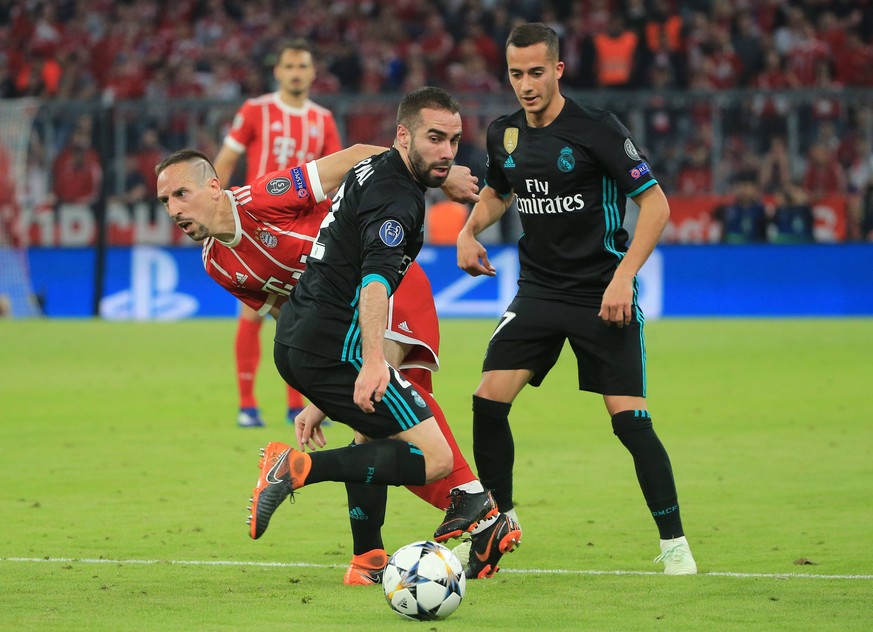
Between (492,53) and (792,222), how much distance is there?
589 centimetres

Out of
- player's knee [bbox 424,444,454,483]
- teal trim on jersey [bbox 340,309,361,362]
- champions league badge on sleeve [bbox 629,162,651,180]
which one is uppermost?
champions league badge on sleeve [bbox 629,162,651,180]

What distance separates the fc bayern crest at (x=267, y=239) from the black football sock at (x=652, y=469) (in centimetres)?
153

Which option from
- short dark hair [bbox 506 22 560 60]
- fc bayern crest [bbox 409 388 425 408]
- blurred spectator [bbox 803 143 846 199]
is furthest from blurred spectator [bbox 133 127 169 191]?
fc bayern crest [bbox 409 388 425 408]

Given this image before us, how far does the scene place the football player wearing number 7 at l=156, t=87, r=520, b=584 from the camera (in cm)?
541

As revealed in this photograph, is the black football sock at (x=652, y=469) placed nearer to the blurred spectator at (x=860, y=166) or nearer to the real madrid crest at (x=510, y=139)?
the real madrid crest at (x=510, y=139)

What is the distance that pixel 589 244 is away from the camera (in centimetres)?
588

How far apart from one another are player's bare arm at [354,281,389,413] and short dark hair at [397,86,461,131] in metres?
0.63

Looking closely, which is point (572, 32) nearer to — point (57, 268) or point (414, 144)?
point (57, 268)

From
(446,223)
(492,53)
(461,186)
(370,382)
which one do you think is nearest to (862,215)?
(446,223)

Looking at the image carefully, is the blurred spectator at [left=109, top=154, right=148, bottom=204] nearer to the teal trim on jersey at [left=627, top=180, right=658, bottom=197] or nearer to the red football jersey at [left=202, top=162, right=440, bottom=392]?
the red football jersey at [left=202, top=162, right=440, bottom=392]

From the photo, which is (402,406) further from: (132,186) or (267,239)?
(132,186)

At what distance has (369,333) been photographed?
4887 millimetres

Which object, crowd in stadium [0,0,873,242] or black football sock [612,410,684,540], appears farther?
crowd in stadium [0,0,873,242]

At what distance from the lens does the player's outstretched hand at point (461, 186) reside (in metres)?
5.67
